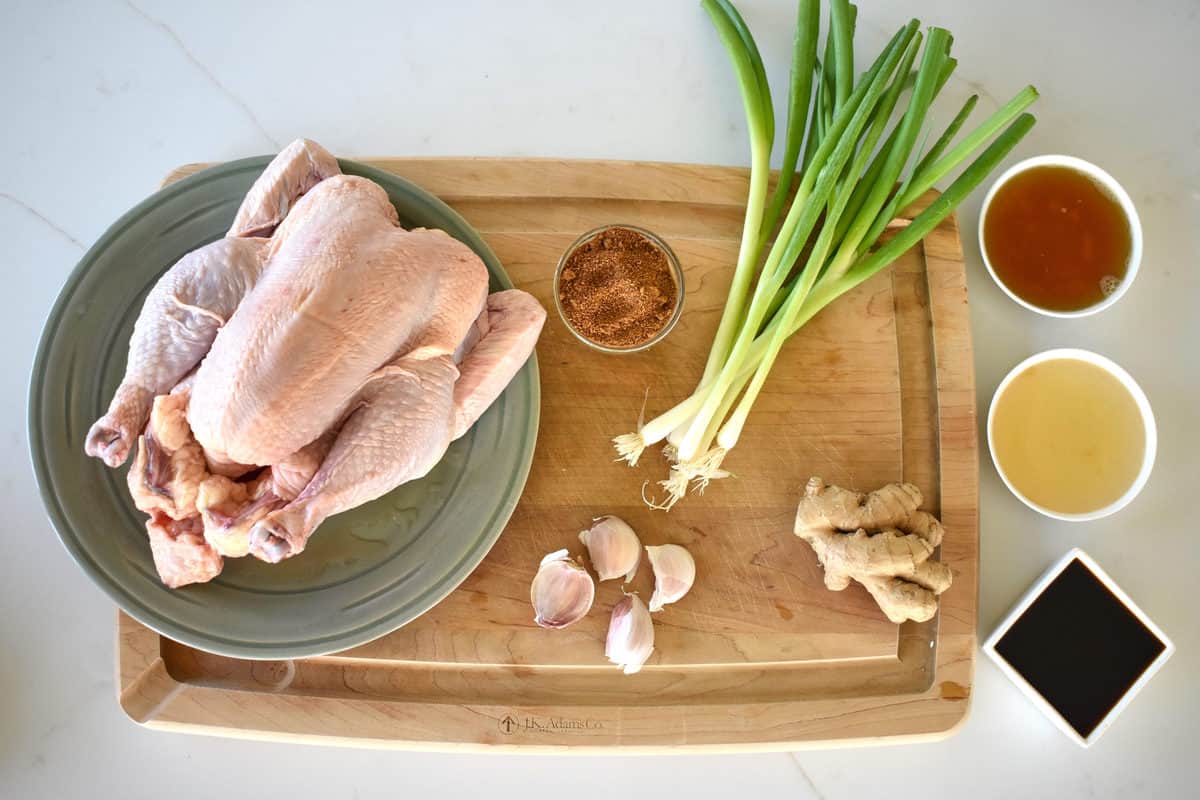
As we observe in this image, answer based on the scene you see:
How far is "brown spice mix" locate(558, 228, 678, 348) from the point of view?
1429mm

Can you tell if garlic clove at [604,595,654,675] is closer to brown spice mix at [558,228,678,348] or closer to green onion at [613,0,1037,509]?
green onion at [613,0,1037,509]

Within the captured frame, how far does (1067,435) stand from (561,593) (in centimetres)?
103

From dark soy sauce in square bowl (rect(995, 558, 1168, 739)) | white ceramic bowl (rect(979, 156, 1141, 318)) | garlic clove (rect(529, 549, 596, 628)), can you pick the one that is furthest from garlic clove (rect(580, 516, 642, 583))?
white ceramic bowl (rect(979, 156, 1141, 318))

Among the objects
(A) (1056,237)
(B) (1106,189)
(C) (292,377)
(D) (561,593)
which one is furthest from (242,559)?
(B) (1106,189)

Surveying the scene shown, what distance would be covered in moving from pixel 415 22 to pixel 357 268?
0.85 metres

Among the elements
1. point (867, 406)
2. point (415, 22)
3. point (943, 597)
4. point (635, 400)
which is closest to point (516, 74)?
point (415, 22)

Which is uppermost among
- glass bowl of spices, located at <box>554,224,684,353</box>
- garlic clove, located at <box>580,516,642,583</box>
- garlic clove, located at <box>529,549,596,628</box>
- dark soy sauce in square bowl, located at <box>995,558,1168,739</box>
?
glass bowl of spices, located at <box>554,224,684,353</box>

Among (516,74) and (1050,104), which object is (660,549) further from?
(1050,104)

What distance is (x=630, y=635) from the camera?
4.55 feet

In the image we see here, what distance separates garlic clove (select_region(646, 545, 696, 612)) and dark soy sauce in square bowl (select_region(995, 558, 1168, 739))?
608 millimetres

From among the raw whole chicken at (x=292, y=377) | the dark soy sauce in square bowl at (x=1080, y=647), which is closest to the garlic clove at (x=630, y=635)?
the raw whole chicken at (x=292, y=377)

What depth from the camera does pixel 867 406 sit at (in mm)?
1505

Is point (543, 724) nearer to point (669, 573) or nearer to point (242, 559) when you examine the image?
point (669, 573)

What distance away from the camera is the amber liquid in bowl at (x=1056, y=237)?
5.15ft
